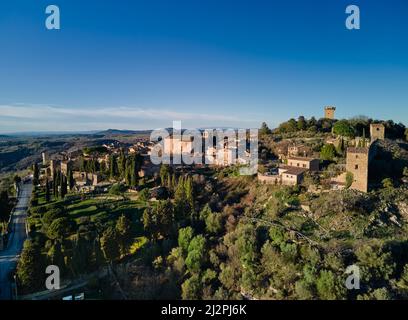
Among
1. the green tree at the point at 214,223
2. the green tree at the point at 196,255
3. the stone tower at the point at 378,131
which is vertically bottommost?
the green tree at the point at 196,255

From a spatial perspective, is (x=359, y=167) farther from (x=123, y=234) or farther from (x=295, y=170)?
(x=123, y=234)

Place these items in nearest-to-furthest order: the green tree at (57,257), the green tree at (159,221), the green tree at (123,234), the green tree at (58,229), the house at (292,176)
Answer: the green tree at (57,257)
the green tree at (123,234)
the green tree at (159,221)
the green tree at (58,229)
the house at (292,176)

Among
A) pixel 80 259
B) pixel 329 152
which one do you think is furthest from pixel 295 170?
pixel 80 259

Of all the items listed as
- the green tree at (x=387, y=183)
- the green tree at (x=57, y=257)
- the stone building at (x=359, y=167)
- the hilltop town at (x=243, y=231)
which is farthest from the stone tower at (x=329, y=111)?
the green tree at (x=57, y=257)

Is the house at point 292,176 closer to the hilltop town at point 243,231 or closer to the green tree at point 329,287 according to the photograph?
the hilltop town at point 243,231

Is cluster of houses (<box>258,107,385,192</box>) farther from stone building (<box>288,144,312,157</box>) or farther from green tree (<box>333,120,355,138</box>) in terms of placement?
green tree (<box>333,120,355,138</box>)

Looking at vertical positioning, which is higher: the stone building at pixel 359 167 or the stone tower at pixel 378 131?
the stone tower at pixel 378 131
